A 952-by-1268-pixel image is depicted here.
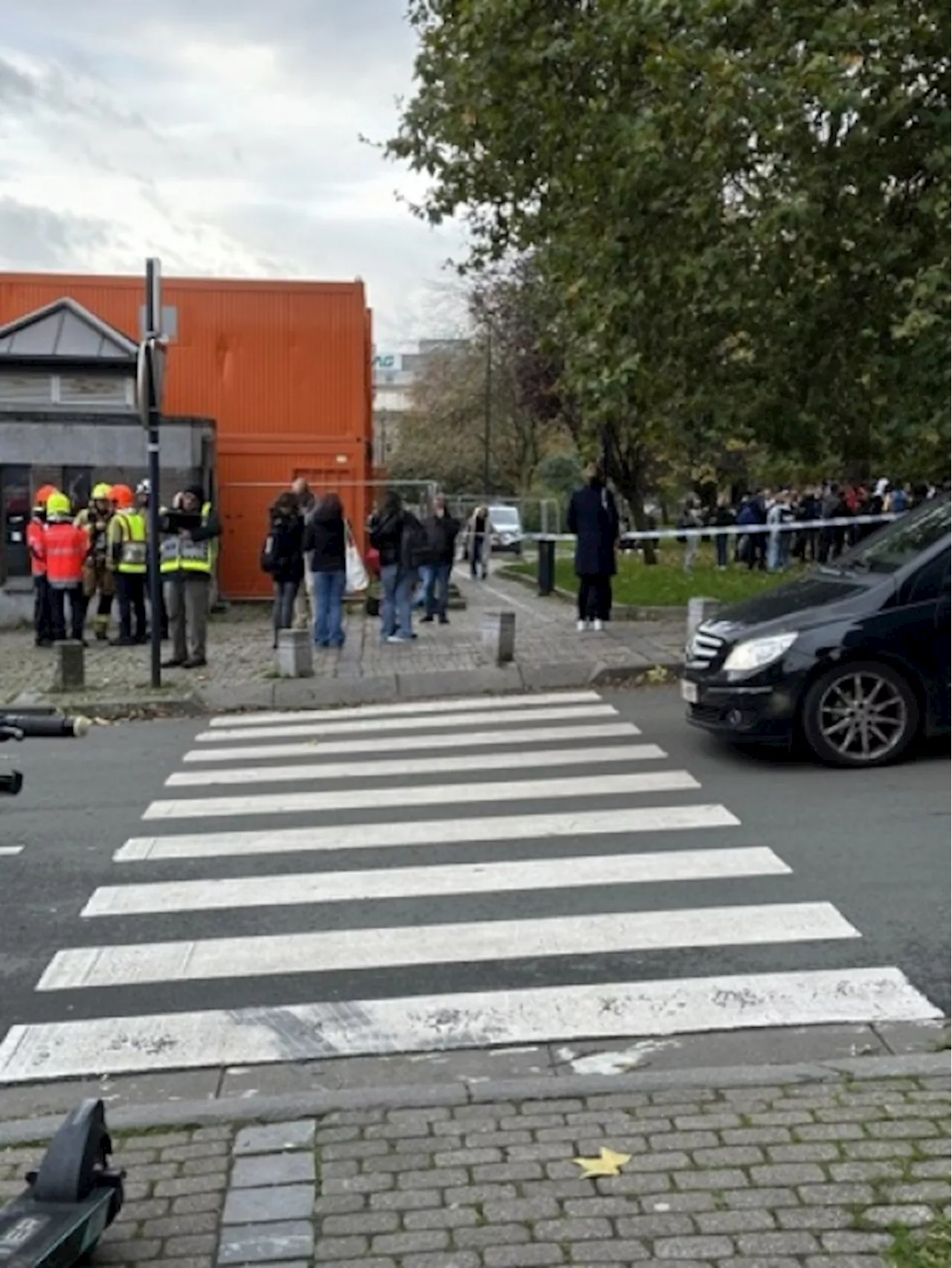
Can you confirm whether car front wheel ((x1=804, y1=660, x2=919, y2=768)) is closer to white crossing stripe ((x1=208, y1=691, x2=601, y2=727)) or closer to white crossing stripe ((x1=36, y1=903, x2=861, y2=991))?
white crossing stripe ((x1=36, y1=903, x2=861, y2=991))

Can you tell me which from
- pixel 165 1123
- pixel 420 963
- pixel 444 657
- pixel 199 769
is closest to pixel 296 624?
pixel 444 657

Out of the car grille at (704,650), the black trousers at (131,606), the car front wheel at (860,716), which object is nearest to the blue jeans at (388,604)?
the black trousers at (131,606)

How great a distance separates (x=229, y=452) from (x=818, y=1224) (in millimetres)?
21776

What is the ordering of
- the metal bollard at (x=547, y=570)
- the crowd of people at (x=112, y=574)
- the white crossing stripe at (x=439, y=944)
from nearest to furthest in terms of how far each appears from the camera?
the white crossing stripe at (x=439, y=944) < the crowd of people at (x=112, y=574) < the metal bollard at (x=547, y=570)

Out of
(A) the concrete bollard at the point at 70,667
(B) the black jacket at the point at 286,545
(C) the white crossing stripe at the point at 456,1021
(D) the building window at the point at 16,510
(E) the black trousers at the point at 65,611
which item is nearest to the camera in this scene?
(C) the white crossing stripe at the point at 456,1021

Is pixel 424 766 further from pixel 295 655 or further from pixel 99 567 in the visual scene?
pixel 99 567

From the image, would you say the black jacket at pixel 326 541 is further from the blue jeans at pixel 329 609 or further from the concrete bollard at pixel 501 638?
the concrete bollard at pixel 501 638

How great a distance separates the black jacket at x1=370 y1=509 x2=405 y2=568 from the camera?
1641cm

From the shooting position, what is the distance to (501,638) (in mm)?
14578

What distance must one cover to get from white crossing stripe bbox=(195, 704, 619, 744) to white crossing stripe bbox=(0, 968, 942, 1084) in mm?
5991

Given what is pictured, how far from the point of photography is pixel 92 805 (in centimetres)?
884

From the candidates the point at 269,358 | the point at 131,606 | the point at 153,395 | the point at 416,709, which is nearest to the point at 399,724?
the point at 416,709

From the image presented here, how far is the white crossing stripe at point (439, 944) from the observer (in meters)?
5.82

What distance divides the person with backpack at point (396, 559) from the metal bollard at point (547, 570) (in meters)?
6.93
